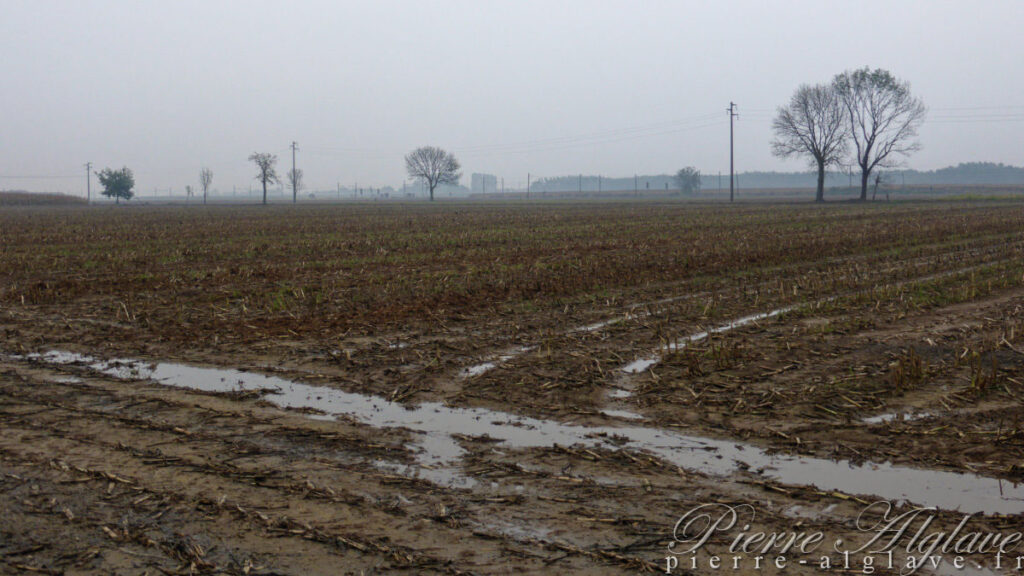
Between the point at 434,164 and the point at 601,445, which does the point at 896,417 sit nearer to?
the point at 601,445

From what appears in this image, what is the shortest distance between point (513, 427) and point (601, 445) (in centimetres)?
93

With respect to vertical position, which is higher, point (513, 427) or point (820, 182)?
point (820, 182)

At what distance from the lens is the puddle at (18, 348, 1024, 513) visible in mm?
5547

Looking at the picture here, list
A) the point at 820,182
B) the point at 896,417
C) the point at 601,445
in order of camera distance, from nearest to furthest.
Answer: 1. the point at 601,445
2. the point at 896,417
3. the point at 820,182

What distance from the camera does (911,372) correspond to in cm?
836

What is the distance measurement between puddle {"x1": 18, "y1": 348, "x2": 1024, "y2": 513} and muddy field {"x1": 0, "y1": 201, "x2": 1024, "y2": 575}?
3 centimetres

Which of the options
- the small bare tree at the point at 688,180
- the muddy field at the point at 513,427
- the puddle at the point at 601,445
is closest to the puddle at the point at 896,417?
the muddy field at the point at 513,427

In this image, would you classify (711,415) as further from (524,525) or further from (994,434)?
(524,525)

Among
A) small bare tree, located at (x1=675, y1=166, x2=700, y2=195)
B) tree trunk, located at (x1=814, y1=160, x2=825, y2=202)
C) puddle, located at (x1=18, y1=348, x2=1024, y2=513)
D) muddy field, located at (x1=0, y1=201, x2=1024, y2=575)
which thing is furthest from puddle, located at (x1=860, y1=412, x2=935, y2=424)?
small bare tree, located at (x1=675, y1=166, x2=700, y2=195)

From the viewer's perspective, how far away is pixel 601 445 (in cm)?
662

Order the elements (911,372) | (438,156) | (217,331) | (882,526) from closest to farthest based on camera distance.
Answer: (882,526) < (911,372) < (217,331) < (438,156)

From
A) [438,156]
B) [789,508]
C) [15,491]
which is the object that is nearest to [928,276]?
[789,508]

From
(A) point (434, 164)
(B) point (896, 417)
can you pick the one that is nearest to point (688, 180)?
(A) point (434, 164)

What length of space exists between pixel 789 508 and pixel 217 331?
870 centimetres
